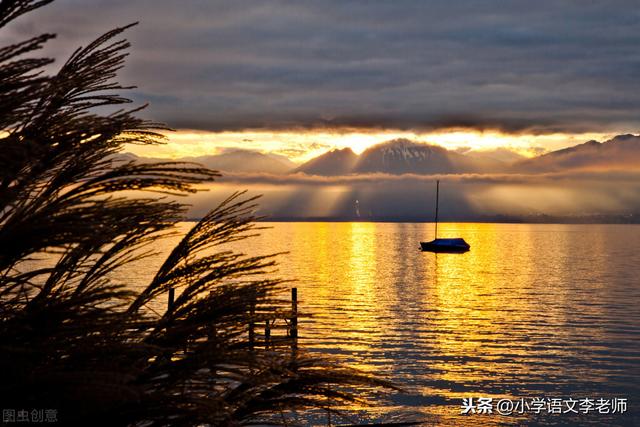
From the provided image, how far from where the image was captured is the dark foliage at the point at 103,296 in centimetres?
379

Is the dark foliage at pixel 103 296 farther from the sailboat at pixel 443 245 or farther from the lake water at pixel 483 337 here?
the sailboat at pixel 443 245

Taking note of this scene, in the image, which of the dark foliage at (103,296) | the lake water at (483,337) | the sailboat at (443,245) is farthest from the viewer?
the sailboat at (443,245)

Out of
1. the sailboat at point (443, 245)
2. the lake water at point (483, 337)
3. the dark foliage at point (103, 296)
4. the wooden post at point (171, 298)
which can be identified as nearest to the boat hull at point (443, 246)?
the sailboat at point (443, 245)

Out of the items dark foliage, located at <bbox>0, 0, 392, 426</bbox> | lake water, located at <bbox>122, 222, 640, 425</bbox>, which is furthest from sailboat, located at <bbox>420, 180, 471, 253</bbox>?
dark foliage, located at <bbox>0, 0, 392, 426</bbox>

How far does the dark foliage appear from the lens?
3795 mm

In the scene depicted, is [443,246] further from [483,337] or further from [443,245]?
[483,337]

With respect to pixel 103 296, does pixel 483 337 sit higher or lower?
lower

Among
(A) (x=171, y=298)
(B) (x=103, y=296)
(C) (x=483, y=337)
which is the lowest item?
(C) (x=483, y=337)

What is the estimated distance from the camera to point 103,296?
405 cm

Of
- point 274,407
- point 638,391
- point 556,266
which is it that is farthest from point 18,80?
point 556,266

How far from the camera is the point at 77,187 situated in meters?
4.52

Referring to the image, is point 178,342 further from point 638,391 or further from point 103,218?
point 638,391

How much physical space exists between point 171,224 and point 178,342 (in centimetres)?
78

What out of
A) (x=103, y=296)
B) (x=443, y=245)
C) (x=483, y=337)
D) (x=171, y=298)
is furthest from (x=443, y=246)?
(x=103, y=296)
